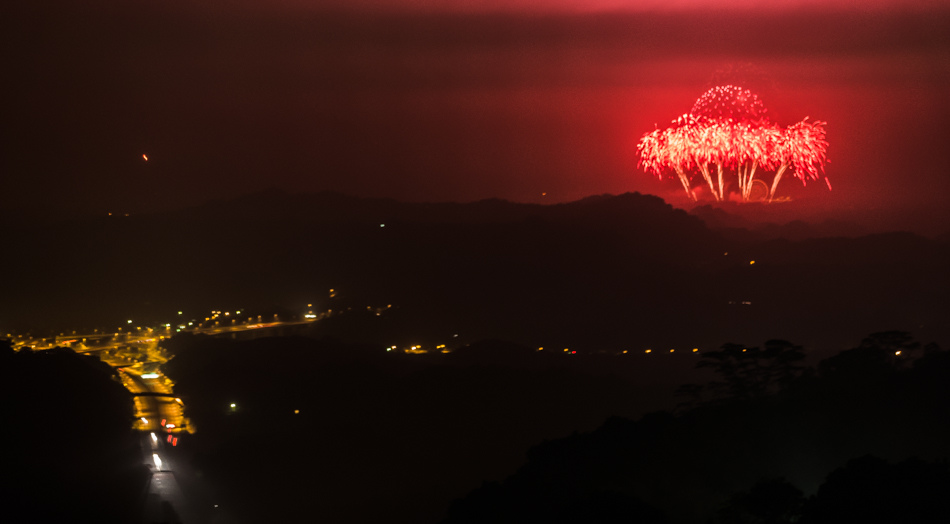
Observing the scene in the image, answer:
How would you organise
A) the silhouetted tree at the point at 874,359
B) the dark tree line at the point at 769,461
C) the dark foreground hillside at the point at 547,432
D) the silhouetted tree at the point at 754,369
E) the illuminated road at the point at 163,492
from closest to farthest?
the dark tree line at the point at 769,461, the dark foreground hillside at the point at 547,432, the silhouetted tree at the point at 874,359, the silhouetted tree at the point at 754,369, the illuminated road at the point at 163,492

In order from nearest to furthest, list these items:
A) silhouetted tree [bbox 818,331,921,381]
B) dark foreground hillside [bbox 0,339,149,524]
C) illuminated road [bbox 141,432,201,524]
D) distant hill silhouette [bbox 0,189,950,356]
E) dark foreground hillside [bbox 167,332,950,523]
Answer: dark foreground hillside [bbox 167,332,950,523] → silhouetted tree [bbox 818,331,921,381] → dark foreground hillside [bbox 0,339,149,524] → illuminated road [bbox 141,432,201,524] → distant hill silhouette [bbox 0,189,950,356]

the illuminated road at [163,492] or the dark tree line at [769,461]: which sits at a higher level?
the dark tree line at [769,461]

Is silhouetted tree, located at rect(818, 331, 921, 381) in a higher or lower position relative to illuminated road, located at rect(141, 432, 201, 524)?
higher

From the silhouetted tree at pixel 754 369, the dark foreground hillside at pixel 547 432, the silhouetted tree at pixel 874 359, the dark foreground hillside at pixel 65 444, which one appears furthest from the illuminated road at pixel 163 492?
the silhouetted tree at pixel 874 359

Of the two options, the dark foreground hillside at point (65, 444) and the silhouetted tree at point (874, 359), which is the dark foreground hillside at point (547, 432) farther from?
the dark foreground hillside at point (65, 444)

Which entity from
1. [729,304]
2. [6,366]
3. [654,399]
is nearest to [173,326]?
[6,366]

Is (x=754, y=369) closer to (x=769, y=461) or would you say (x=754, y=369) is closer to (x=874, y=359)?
(x=874, y=359)

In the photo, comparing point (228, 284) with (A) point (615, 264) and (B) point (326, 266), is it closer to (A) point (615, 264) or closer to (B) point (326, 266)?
(B) point (326, 266)

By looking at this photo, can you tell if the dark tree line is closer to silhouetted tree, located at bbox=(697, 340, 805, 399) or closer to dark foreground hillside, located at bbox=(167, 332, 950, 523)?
dark foreground hillside, located at bbox=(167, 332, 950, 523)

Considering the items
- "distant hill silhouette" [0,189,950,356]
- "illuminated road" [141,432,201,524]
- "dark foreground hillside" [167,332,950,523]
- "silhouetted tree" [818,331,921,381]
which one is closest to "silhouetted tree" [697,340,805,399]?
"dark foreground hillside" [167,332,950,523]

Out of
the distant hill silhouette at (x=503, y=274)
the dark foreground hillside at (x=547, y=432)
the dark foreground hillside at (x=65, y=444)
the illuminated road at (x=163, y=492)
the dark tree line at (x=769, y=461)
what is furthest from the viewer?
the distant hill silhouette at (x=503, y=274)

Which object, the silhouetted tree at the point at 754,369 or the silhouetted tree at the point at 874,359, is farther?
the silhouetted tree at the point at 754,369

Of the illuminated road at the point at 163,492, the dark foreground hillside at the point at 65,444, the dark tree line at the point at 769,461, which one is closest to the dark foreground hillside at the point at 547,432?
the dark tree line at the point at 769,461
